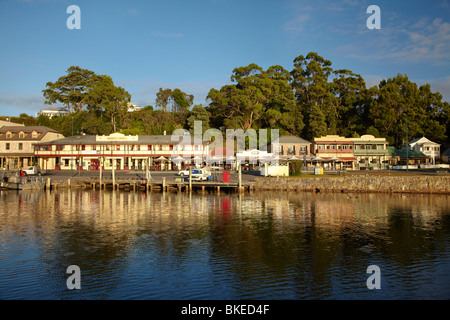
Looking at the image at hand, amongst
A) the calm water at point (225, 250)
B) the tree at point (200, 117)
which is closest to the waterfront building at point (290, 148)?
the tree at point (200, 117)

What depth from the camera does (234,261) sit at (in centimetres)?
1950

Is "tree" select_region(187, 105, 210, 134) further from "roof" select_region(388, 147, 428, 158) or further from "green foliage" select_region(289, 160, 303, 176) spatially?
"roof" select_region(388, 147, 428, 158)

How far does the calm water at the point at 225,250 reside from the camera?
15.7 m

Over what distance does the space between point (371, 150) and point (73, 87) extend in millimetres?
79990

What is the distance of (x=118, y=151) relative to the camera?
262ft

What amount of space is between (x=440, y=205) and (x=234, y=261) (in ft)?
101

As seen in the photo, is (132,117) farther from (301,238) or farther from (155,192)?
(301,238)

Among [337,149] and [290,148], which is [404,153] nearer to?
[337,149]

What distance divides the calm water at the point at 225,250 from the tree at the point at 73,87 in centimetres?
6586

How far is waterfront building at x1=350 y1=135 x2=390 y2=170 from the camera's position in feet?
277

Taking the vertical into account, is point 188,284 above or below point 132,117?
below
